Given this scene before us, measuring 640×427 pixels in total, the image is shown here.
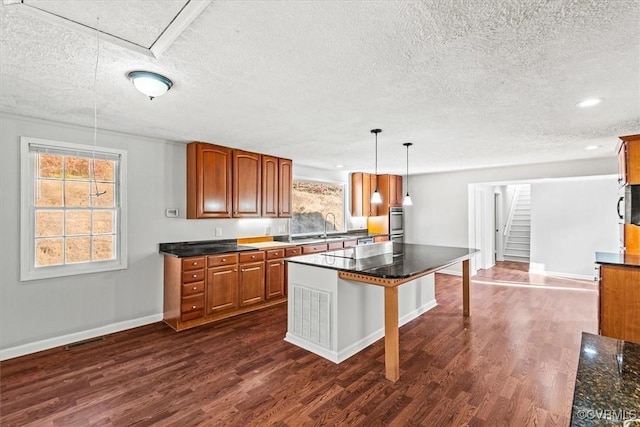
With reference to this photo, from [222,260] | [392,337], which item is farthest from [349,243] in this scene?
[392,337]

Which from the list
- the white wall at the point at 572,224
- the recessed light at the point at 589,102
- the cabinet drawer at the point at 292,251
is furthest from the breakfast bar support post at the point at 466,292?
the white wall at the point at 572,224

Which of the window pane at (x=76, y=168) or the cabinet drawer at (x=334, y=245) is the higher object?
the window pane at (x=76, y=168)

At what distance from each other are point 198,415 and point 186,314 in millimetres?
1783

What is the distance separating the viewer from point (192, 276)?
3.79m

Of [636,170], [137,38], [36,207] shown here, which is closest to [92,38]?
[137,38]

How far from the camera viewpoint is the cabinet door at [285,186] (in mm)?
5188

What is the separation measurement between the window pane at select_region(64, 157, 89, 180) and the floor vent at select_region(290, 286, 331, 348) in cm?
277

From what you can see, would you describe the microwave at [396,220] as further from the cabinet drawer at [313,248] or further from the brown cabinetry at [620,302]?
the brown cabinetry at [620,302]

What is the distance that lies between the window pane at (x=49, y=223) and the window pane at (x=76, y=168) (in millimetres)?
436

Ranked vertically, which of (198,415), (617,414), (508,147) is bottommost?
(198,415)

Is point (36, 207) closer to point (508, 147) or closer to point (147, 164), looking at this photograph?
point (147, 164)

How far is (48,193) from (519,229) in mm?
10134

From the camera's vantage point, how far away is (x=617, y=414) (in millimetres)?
753

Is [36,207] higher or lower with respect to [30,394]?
higher
